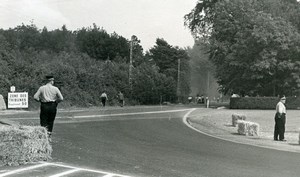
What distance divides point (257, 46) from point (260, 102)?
21.6 ft

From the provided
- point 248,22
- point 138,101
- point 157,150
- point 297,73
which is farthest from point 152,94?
point 157,150

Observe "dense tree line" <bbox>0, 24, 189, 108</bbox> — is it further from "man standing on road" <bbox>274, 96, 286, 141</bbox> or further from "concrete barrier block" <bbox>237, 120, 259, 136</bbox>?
"man standing on road" <bbox>274, 96, 286, 141</bbox>

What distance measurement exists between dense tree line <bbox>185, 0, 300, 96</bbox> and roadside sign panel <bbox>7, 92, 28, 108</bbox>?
2453 centimetres

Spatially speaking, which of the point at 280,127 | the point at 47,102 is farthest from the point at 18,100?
the point at 47,102

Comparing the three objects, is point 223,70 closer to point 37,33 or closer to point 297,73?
point 297,73

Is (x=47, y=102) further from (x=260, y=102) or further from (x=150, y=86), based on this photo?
(x=150, y=86)

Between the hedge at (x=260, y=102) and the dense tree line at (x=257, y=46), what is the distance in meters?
1.30

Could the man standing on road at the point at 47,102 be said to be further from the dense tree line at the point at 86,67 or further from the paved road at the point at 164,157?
the dense tree line at the point at 86,67

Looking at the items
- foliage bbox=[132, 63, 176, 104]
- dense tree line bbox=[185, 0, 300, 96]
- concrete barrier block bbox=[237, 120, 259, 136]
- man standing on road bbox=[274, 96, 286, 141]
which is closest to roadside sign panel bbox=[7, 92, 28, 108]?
concrete barrier block bbox=[237, 120, 259, 136]

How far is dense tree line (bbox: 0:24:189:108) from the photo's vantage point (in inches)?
1753

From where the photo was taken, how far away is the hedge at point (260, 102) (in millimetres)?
50094

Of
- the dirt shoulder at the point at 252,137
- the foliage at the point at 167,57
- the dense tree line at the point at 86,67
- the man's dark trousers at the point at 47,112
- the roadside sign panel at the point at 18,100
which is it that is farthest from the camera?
the foliage at the point at 167,57

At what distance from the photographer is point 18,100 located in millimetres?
37812

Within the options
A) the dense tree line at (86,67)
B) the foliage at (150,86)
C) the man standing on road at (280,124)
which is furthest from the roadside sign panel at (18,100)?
the foliage at (150,86)
